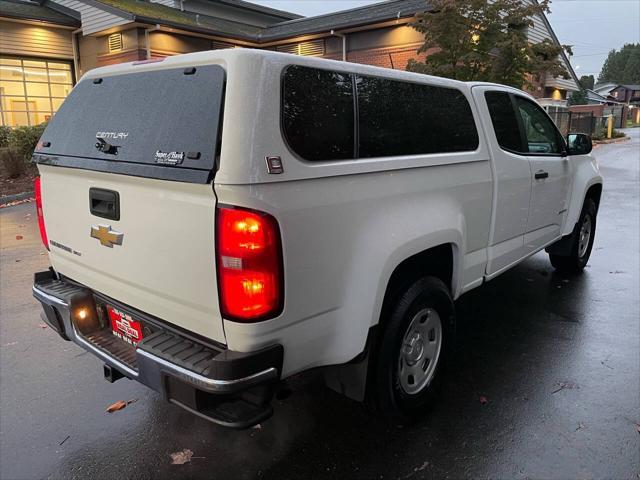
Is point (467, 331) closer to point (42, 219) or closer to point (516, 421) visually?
point (516, 421)

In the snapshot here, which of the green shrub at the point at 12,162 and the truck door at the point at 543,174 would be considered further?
the green shrub at the point at 12,162

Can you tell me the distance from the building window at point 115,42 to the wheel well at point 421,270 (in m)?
19.1

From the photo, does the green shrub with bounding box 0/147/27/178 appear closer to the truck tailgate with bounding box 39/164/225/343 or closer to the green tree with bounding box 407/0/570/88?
the truck tailgate with bounding box 39/164/225/343

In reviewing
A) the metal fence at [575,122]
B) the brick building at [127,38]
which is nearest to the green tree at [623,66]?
the metal fence at [575,122]

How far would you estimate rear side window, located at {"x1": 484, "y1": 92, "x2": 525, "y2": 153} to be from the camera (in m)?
3.96

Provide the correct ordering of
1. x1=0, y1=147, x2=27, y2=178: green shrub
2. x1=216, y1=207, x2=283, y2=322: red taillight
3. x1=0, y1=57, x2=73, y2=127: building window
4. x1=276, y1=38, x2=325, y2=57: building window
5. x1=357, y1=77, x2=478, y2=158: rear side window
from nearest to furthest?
1. x1=216, y1=207, x2=283, y2=322: red taillight
2. x1=357, y1=77, x2=478, y2=158: rear side window
3. x1=0, y1=147, x2=27, y2=178: green shrub
4. x1=0, y1=57, x2=73, y2=127: building window
5. x1=276, y1=38, x2=325, y2=57: building window

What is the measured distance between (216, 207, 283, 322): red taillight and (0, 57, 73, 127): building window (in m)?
21.0

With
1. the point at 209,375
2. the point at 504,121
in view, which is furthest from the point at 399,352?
the point at 504,121

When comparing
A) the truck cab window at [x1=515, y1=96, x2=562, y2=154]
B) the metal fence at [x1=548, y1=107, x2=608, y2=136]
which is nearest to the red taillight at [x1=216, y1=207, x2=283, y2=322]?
the truck cab window at [x1=515, y1=96, x2=562, y2=154]

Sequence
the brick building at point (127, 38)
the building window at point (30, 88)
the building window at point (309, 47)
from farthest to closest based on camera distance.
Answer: the building window at point (309, 47)
the building window at point (30, 88)
the brick building at point (127, 38)

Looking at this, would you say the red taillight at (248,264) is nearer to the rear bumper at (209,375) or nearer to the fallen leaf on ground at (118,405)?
the rear bumper at (209,375)

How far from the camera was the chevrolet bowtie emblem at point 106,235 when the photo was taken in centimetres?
265

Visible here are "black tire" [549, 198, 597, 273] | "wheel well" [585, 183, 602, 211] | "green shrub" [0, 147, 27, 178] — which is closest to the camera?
"black tire" [549, 198, 597, 273]

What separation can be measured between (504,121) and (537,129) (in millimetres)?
828
